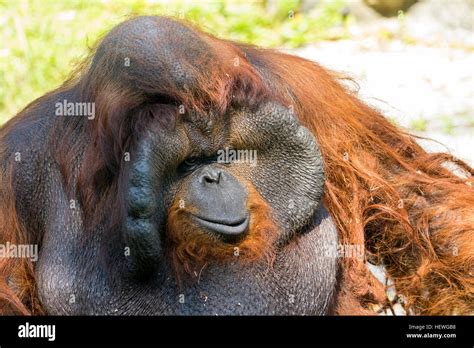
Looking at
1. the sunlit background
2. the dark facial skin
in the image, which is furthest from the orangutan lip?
the sunlit background

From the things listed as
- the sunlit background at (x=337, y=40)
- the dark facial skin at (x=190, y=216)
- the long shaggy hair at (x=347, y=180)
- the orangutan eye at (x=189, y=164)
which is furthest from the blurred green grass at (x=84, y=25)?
the orangutan eye at (x=189, y=164)

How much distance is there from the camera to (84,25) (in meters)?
5.57

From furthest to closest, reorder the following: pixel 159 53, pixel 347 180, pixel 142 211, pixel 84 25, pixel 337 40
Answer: pixel 337 40 < pixel 84 25 < pixel 347 180 < pixel 159 53 < pixel 142 211

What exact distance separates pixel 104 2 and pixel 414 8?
7.02 ft

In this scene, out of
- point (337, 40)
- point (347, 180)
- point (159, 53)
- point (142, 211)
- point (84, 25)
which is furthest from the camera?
point (337, 40)

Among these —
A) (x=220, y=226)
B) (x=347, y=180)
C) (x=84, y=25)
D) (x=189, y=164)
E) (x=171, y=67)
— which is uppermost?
(x=171, y=67)

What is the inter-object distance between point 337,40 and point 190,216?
347cm

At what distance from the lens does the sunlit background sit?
4918 mm

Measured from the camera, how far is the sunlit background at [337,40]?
492 cm

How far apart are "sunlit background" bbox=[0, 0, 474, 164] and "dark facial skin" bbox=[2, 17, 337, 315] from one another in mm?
1890

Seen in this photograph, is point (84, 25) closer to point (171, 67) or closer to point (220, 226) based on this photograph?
point (171, 67)

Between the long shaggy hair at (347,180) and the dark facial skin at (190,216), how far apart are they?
62 millimetres

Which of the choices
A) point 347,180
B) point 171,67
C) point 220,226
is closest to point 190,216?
point 220,226

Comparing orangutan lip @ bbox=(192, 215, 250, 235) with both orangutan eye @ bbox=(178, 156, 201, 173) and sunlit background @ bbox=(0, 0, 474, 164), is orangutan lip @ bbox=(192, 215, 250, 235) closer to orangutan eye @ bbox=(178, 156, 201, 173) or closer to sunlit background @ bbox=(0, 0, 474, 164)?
orangutan eye @ bbox=(178, 156, 201, 173)
